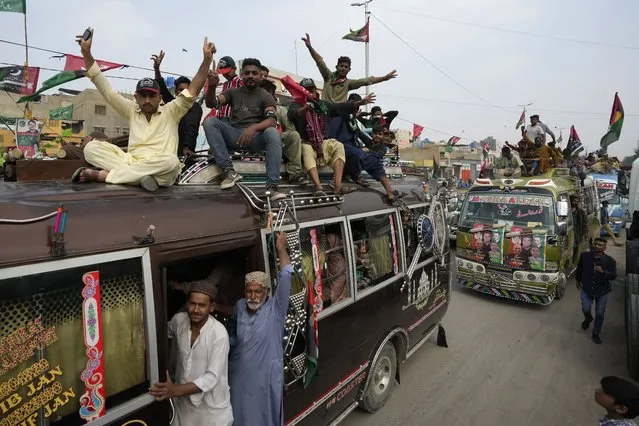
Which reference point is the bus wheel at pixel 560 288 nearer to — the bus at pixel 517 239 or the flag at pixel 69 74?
the bus at pixel 517 239

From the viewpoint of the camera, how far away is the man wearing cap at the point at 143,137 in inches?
96.3

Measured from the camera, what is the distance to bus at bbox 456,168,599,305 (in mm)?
7102

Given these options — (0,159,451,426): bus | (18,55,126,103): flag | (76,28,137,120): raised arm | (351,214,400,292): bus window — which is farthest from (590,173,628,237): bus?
(76,28,137,120): raised arm

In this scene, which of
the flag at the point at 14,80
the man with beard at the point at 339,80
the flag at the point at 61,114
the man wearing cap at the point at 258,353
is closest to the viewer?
the man wearing cap at the point at 258,353

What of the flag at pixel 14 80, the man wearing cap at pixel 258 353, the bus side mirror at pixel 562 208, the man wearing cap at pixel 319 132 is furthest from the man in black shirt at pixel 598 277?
the flag at pixel 14 80

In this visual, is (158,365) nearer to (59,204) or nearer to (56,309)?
(56,309)

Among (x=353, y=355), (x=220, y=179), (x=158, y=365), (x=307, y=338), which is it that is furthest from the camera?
(x=353, y=355)

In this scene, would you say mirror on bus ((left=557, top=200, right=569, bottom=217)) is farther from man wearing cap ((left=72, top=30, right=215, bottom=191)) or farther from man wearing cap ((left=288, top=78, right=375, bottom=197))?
man wearing cap ((left=72, top=30, right=215, bottom=191))

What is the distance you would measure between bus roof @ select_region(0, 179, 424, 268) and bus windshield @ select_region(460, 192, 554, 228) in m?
6.26

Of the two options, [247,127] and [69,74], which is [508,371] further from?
[69,74]

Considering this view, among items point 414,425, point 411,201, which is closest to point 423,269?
point 411,201

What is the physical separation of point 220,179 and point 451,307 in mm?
5818

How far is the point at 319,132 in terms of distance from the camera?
425 centimetres

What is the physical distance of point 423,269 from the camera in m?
4.87
